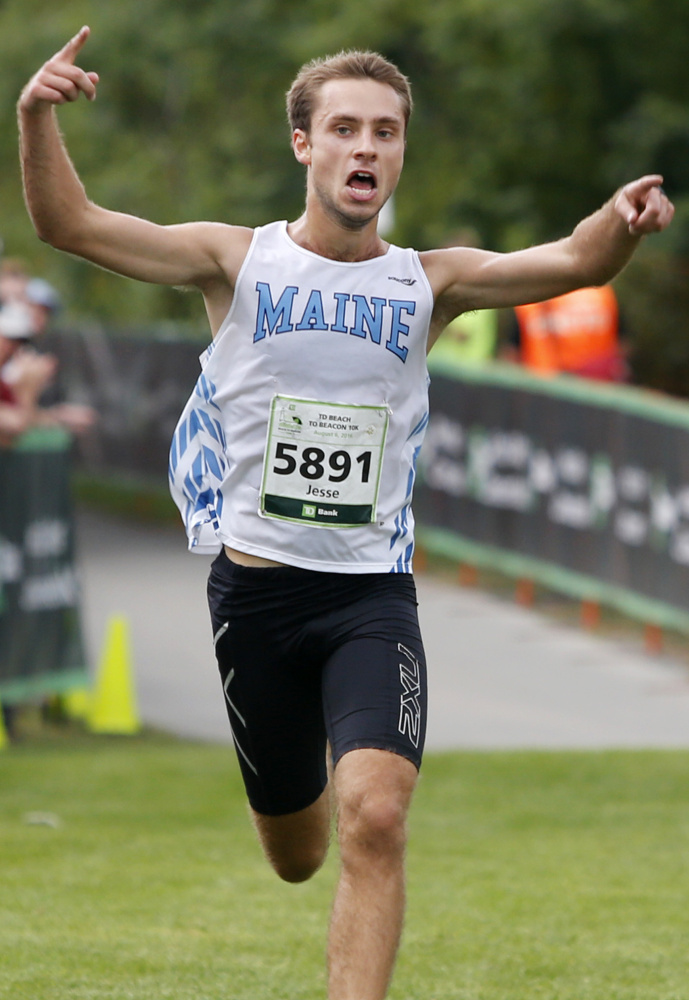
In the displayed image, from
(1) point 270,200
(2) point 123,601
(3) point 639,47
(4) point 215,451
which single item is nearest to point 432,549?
(2) point 123,601

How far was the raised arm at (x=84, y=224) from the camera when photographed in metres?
4.61

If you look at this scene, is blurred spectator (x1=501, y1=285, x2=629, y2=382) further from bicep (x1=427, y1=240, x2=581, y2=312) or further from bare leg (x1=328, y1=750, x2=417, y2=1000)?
bare leg (x1=328, y1=750, x2=417, y2=1000)

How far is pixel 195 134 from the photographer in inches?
1067

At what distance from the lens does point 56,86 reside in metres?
4.57

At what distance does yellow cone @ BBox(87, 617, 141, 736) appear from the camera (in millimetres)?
10594

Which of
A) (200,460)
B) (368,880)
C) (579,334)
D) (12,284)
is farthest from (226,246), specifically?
(579,334)

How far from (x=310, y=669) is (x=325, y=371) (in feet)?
2.59

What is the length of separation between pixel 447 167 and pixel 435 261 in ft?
60.0

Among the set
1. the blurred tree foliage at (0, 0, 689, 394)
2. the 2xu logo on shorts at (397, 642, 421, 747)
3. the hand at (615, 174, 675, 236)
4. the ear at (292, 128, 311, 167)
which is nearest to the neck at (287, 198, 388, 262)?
the ear at (292, 128, 311, 167)

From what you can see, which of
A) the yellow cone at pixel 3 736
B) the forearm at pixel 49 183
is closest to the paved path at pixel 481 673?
the yellow cone at pixel 3 736

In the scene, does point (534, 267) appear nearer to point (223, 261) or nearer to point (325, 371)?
point (325, 371)

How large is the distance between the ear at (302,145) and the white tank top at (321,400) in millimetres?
202

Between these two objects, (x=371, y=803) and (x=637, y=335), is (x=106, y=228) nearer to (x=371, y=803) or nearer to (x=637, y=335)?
(x=371, y=803)

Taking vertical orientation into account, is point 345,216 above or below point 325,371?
above
